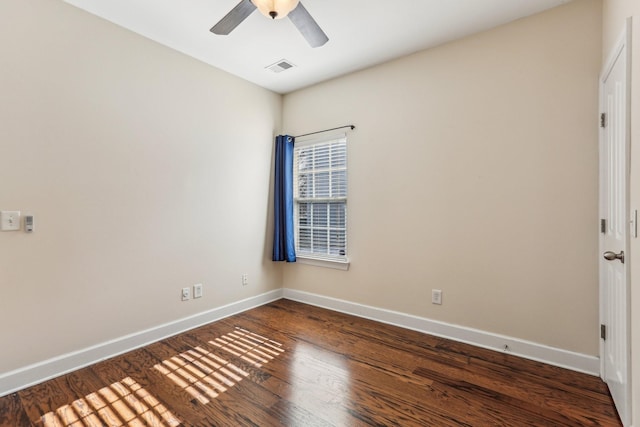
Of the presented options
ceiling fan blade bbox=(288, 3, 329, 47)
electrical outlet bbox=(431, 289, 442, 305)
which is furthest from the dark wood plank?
electrical outlet bbox=(431, 289, 442, 305)

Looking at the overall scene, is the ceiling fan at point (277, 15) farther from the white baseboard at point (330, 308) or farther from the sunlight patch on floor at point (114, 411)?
the white baseboard at point (330, 308)

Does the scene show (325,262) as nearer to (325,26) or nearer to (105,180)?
(105,180)

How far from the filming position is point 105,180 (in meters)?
2.39

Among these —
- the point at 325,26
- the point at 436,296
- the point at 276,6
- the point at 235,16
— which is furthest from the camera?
the point at 436,296

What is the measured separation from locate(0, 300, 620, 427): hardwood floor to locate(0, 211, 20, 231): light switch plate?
42.7 inches

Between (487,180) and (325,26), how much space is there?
6.22 feet

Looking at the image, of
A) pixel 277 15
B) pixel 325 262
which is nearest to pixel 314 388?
pixel 325 262

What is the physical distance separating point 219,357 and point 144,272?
3.32 feet

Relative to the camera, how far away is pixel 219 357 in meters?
2.42

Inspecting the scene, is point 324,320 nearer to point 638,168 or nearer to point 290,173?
point 290,173

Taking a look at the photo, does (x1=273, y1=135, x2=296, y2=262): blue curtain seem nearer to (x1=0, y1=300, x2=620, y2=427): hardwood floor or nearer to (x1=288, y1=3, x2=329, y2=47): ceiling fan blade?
(x1=0, y1=300, x2=620, y2=427): hardwood floor

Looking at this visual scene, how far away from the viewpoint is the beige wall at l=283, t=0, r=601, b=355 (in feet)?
7.18

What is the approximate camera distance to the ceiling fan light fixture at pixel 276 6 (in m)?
1.68

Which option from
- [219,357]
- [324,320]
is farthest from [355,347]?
[219,357]
